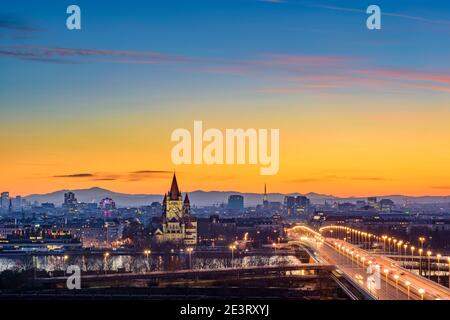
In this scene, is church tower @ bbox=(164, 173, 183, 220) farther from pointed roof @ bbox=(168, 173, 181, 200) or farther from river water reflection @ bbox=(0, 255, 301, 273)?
river water reflection @ bbox=(0, 255, 301, 273)

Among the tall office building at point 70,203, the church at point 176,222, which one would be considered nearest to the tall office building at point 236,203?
the tall office building at point 70,203

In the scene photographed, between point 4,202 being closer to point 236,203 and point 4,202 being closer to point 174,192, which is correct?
point 236,203

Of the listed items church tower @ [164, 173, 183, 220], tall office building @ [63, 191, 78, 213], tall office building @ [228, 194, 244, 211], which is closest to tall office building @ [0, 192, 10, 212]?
tall office building @ [63, 191, 78, 213]

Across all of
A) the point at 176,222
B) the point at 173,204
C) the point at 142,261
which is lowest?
the point at 142,261

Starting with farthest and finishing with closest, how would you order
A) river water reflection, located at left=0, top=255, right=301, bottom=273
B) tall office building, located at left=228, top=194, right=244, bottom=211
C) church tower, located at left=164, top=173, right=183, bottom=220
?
tall office building, located at left=228, top=194, right=244, bottom=211 < church tower, located at left=164, top=173, right=183, bottom=220 < river water reflection, located at left=0, top=255, right=301, bottom=273

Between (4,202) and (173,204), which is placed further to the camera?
(4,202)

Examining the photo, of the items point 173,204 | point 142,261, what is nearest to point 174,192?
point 173,204

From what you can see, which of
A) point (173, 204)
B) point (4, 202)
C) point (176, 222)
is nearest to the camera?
point (176, 222)

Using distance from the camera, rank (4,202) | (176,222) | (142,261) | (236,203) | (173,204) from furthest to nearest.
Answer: (4,202) → (236,203) → (173,204) → (176,222) → (142,261)

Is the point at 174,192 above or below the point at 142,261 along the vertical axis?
above

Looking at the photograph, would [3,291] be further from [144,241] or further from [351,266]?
[144,241]
